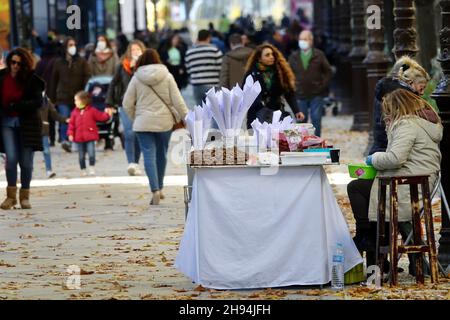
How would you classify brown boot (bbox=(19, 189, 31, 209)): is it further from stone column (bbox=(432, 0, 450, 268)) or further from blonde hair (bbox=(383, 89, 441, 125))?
blonde hair (bbox=(383, 89, 441, 125))

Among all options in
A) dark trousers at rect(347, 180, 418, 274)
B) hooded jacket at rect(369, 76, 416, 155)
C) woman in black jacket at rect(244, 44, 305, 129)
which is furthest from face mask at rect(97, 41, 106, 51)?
dark trousers at rect(347, 180, 418, 274)

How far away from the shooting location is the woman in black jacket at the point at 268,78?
57.4 ft

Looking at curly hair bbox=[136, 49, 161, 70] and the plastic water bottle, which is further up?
curly hair bbox=[136, 49, 161, 70]

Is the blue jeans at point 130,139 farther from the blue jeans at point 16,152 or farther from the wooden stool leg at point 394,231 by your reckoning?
the wooden stool leg at point 394,231

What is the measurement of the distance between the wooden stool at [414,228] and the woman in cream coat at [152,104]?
6.39 metres

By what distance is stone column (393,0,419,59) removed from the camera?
20.8 m

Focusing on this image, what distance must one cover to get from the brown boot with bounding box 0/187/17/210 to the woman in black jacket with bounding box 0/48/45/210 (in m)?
0.29

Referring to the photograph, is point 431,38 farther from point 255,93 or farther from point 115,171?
point 255,93

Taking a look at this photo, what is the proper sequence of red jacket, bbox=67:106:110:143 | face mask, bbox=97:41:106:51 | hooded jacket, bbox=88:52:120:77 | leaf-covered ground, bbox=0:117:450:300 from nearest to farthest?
leaf-covered ground, bbox=0:117:450:300
red jacket, bbox=67:106:110:143
hooded jacket, bbox=88:52:120:77
face mask, bbox=97:41:106:51

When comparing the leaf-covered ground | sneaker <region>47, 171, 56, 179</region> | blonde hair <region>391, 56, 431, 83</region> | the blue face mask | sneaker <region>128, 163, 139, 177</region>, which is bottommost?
the leaf-covered ground

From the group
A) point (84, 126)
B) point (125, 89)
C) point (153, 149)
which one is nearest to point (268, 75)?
point (153, 149)

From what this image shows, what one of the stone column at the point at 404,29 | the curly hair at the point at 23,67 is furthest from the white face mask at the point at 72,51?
the curly hair at the point at 23,67

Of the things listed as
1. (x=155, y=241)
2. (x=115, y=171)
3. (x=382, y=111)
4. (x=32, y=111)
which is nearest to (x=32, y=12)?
(x=115, y=171)
